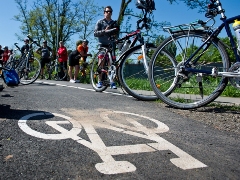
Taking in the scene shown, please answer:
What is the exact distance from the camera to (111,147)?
192 centimetres

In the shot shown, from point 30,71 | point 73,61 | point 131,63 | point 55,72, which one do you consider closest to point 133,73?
point 131,63

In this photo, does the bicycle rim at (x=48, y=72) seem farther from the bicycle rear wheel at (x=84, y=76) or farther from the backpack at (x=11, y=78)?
the backpack at (x=11, y=78)

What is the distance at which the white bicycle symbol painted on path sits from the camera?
5.25 ft

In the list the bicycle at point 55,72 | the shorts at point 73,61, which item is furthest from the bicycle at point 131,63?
the bicycle at point 55,72

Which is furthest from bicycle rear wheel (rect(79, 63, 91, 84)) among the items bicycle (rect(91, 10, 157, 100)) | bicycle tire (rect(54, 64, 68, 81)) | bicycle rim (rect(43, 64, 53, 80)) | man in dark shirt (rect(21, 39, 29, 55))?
bicycle (rect(91, 10, 157, 100))

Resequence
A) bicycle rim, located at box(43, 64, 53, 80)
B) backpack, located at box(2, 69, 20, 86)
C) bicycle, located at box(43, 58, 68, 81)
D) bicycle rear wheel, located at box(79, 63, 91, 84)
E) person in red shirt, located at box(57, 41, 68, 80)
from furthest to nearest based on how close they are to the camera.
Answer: bicycle rim, located at box(43, 64, 53, 80) < bicycle, located at box(43, 58, 68, 81) < person in red shirt, located at box(57, 41, 68, 80) < bicycle rear wheel, located at box(79, 63, 91, 84) < backpack, located at box(2, 69, 20, 86)

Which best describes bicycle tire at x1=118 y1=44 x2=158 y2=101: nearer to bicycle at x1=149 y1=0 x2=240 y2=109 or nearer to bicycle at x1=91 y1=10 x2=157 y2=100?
bicycle at x1=91 y1=10 x2=157 y2=100

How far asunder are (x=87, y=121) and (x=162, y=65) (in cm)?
180

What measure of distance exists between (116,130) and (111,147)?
1.54 feet

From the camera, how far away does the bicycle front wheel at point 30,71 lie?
7.78 m

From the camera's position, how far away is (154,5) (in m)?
4.50

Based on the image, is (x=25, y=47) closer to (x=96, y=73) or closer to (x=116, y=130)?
(x=96, y=73)

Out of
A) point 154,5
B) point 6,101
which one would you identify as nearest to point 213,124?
point 154,5

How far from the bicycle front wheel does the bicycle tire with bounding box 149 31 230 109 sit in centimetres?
498
